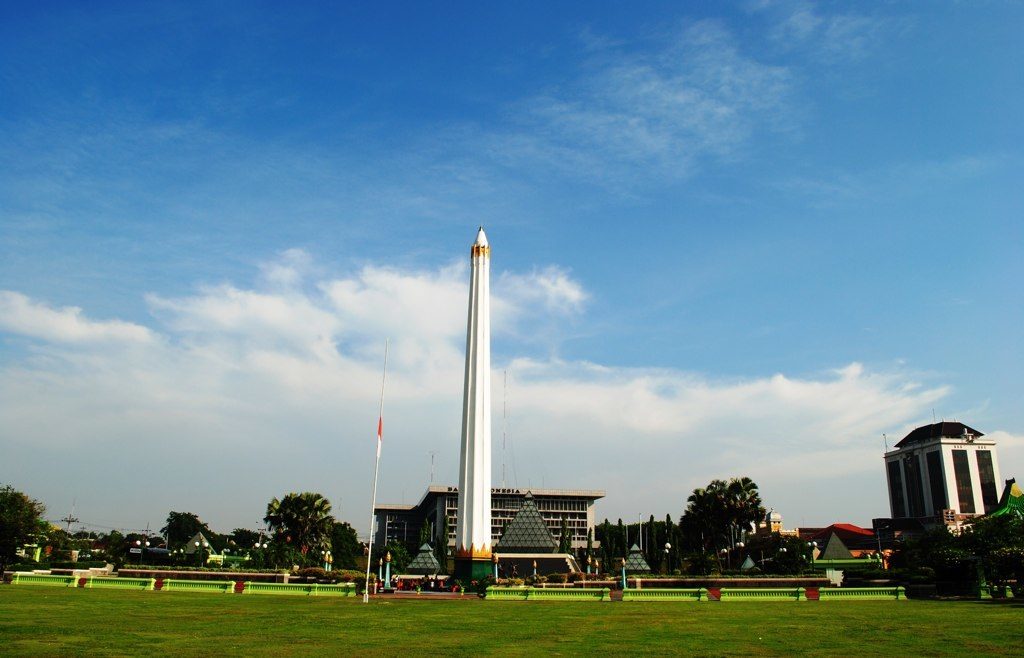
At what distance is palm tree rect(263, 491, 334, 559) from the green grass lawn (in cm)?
3254

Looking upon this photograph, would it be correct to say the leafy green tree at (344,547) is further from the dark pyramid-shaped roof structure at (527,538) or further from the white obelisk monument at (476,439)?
the white obelisk monument at (476,439)

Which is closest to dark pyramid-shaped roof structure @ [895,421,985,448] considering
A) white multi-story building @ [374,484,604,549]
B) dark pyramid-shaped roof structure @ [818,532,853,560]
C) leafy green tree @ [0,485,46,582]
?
white multi-story building @ [374,484,604,549]

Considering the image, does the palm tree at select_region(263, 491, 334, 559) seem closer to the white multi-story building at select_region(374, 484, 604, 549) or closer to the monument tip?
the monument tip

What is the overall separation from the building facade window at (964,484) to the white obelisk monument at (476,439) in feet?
456

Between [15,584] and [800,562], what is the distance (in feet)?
187

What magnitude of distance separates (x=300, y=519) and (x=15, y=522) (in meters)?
22.0

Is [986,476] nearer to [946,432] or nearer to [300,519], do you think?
[946,432]

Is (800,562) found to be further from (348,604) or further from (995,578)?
(348,604)

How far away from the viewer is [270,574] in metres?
48.2

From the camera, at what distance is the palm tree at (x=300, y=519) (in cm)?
6700

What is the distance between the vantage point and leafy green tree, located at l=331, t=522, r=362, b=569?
121 metres

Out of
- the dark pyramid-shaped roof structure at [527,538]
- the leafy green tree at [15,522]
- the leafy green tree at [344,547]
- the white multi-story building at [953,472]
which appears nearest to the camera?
the leafy green tree at [15,522]

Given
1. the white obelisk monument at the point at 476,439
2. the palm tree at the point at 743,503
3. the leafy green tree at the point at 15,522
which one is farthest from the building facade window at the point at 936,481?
the leafy green tree at the point at 15,522

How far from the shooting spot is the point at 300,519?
6675 cm
